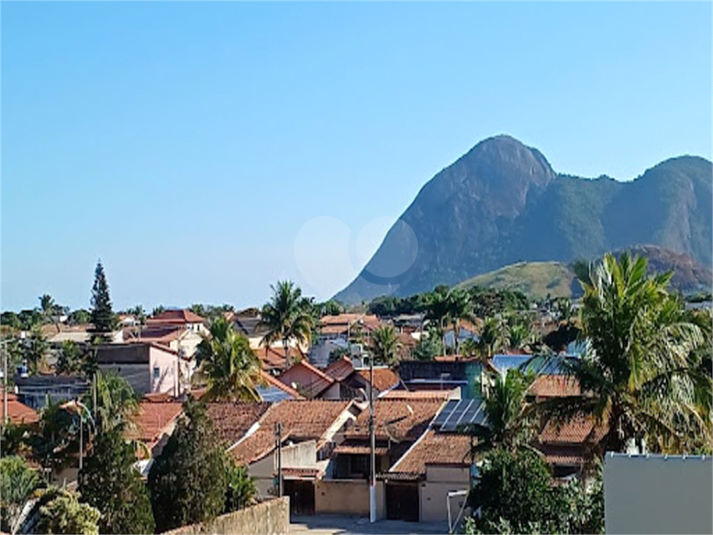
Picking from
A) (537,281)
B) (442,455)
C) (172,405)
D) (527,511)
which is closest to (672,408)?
(527,511)

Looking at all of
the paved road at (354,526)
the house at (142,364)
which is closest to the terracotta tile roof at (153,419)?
the paved road at (354,526)

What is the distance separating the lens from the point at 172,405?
2594cm

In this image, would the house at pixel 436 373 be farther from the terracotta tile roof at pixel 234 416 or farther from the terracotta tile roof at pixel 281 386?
the terracotta tile roof at pixel 234 416

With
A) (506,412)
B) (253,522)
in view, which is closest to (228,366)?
(506,412)

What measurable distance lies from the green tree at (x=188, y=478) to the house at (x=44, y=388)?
15598 millimetres

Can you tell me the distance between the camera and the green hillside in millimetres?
133875

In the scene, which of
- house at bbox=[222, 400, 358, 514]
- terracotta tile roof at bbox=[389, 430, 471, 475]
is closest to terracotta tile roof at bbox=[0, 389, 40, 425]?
house at bbox=[222, 400, 358, 514]

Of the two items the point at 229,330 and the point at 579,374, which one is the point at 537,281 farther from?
the point at 579,374

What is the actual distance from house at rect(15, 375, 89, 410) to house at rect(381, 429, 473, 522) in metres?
11.8

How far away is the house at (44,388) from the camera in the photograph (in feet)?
102

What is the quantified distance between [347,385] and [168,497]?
2071cm

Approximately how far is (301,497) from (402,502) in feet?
8.37

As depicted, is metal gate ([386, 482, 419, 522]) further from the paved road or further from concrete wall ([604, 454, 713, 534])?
concrete wall ([604, 454, 713, 534])

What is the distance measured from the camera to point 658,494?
5164 millimetres
